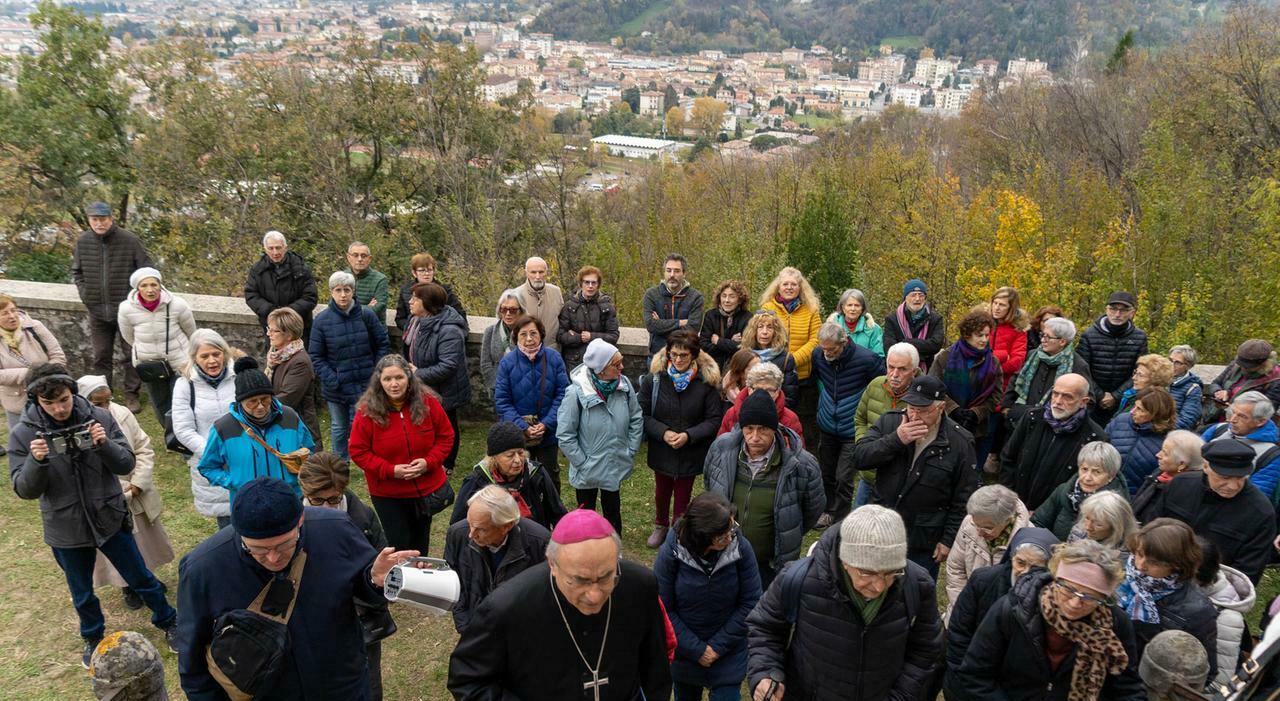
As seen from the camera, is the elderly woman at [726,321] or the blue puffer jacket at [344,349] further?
the elderly woman at [726,321]

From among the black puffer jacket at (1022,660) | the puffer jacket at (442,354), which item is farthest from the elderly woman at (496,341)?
the black puffer jacket at (1022,660)

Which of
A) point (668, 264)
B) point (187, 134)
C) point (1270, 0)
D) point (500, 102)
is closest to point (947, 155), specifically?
point (1270, 0)

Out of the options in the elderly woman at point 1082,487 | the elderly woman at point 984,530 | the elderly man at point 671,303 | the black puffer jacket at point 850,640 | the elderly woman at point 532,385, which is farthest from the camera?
the elderly man at point 671,303

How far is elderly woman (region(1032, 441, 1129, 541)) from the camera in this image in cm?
426

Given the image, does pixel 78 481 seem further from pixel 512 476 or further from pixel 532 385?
pixel 532 385

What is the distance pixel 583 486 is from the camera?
18.6ft

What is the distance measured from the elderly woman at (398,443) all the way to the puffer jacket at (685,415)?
1.55m

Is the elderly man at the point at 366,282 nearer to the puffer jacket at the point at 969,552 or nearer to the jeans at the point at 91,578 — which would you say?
the jeans at the point at 91,578

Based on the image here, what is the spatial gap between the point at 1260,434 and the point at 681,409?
3738 millimetres

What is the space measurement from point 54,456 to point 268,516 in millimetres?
2604

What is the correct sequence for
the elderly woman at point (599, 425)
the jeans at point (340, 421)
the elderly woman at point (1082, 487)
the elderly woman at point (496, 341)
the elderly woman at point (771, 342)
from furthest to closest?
the jeans at point (340, 421), the elderly woman at point (496, 341), the elderly woman at point (771, 342), the elderly woman at point (599, 425), the elderly woman at point (1082, 487)

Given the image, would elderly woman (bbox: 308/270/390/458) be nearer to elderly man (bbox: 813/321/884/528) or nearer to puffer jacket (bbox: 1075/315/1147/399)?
elderly man (bbox: 813/321/884/528)

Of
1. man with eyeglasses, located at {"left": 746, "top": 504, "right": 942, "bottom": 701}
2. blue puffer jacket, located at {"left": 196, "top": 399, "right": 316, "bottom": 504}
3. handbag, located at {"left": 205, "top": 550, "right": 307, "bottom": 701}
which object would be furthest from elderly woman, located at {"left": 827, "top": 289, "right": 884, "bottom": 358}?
handbag, located at {"left": 205, "top": 550, "right": 307, "bottom": 701}

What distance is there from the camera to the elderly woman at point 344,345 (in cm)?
645
